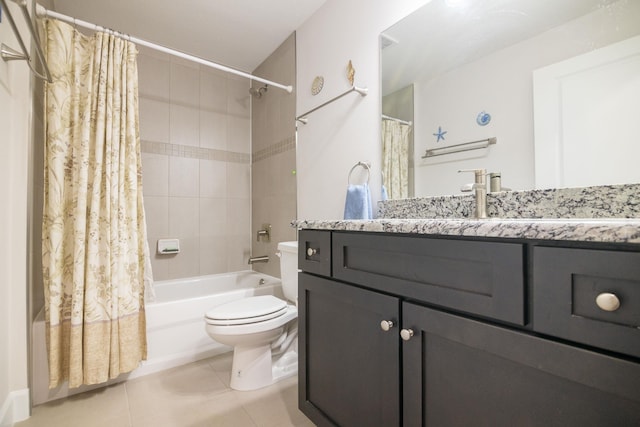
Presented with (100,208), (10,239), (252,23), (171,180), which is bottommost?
(10,239)

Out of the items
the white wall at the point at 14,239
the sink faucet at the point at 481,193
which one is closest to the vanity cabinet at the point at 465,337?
the sink faucet at the point at 481,193

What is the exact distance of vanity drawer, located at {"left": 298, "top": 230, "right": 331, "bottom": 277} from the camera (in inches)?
41.9

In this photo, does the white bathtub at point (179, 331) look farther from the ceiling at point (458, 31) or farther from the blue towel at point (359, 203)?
the ceiling at point (458, 31)

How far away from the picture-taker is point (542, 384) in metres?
0.56

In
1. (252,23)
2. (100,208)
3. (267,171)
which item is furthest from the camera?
(267,171)

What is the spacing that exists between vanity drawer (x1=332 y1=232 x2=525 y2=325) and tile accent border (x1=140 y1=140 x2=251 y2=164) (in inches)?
82.1

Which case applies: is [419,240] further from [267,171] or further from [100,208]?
[267,171]

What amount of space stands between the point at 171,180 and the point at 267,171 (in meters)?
0.80

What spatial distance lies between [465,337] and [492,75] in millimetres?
1053

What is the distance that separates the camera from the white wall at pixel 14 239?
126 centimetres

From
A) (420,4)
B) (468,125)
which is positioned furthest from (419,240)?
(420,4)

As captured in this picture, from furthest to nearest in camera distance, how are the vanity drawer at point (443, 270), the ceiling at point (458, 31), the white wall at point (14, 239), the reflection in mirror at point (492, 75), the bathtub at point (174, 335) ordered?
the bathtub at point (174, 335), the white wall at point (14, 239), the ceiling at point (458, 31), the reflection in mirror at point (492, 75), the vanity drawer at point (443, 270)

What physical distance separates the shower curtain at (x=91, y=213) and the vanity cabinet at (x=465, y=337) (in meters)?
1.15

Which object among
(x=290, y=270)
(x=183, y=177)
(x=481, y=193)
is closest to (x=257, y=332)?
(x=290, y=270)
